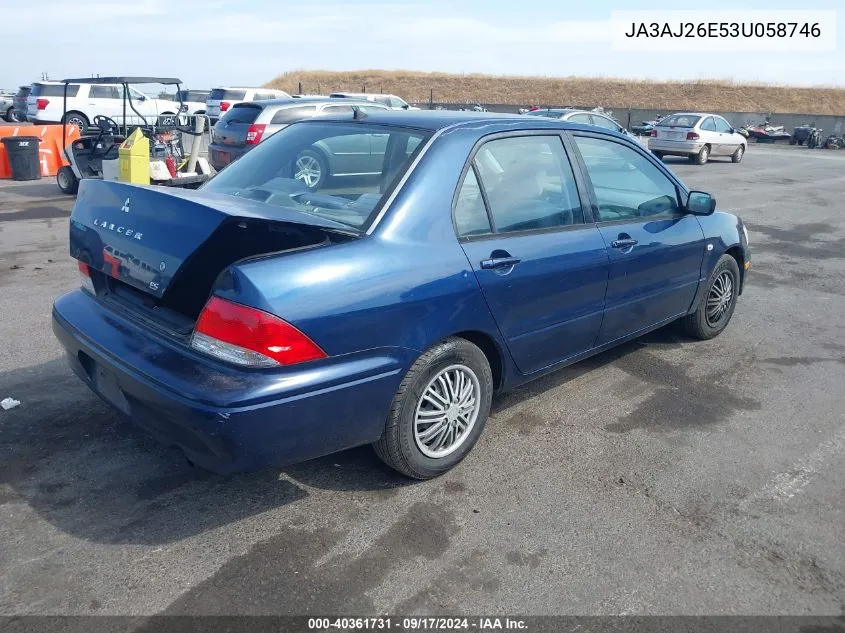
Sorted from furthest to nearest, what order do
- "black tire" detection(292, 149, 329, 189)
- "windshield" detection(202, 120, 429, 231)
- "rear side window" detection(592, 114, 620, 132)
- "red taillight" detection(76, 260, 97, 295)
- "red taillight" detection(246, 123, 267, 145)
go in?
"rear side window" detection(592, 114, 620, 132), "red taillight" detection(246, 123, 267, 145), "black tire" detection(292, 149, 329, 189), "red taillight" detection(76, 260, 97, 295), "windshield" detection(202, 120, 429, 231)

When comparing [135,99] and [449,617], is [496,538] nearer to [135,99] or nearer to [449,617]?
[449,617]

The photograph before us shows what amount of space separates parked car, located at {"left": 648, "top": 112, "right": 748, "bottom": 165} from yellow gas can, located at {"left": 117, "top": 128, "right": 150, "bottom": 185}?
57.0ft

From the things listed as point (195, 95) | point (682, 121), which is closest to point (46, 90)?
point (195, 95)

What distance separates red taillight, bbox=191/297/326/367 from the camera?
2754 millimetres

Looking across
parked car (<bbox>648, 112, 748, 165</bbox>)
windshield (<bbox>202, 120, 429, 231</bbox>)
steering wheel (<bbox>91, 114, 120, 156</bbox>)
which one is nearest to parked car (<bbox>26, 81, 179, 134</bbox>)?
steering wheel (<bbox>91, 114, 120, 156</bbox>)

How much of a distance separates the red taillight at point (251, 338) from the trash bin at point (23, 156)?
1395cm

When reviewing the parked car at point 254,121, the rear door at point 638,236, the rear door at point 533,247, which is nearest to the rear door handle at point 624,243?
the rear door at point 638,236

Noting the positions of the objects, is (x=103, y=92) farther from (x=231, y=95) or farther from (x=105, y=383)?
(x=105, y=383)

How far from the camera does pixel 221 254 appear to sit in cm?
333

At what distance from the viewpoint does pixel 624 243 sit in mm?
4262

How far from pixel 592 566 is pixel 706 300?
311 centimetres

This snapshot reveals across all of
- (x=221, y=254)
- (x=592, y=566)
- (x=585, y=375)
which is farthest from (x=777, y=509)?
(x=221, y=254)

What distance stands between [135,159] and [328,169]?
265 inches

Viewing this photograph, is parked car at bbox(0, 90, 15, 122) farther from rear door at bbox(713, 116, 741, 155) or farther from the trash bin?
rear door at bbox(713, 116, 741, 155)
